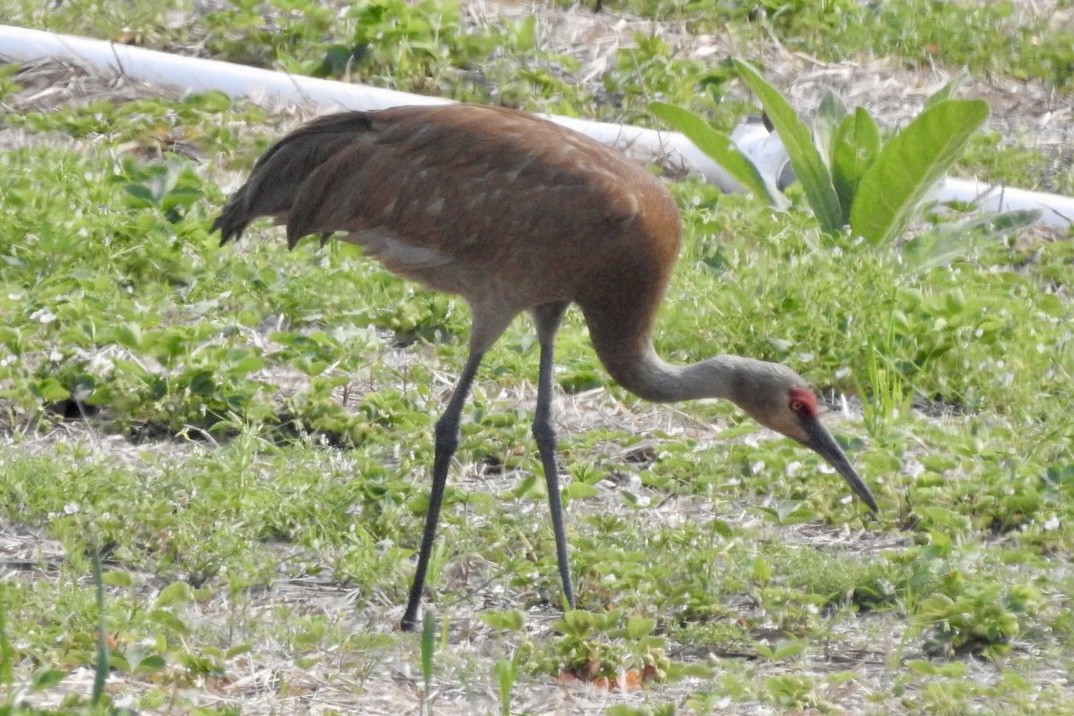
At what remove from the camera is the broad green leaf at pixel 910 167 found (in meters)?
6.43

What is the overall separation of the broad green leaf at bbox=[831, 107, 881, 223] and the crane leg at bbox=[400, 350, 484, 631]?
243 cm

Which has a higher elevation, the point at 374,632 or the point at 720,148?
the point at 720,148

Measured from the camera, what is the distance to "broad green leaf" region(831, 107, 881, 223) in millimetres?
6930

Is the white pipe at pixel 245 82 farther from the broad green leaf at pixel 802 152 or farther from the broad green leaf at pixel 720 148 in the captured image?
the broad green leaf at pixel 802 152

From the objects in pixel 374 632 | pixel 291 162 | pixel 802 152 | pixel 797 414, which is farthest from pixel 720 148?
pixel 374 632

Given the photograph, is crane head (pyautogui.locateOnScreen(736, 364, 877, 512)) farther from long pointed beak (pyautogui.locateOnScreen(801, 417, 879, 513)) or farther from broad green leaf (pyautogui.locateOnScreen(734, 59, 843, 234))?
broad green leaf (pyautogui.locateOnScreen(734, 59, 843, 234))

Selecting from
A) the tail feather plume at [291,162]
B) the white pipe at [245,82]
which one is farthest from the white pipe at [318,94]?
the tail feather plume at [291,162]

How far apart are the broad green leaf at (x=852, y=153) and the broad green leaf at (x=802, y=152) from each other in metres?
0.04

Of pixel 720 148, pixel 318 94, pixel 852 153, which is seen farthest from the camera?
pixel 318 94

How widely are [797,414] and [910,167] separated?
1.83 metres

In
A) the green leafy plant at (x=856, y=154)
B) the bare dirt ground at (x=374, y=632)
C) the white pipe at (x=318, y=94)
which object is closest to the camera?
the bare dirt ground at (x=374, y=632)

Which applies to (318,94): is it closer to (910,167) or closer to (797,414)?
(910,167)

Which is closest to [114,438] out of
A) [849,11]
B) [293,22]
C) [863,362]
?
[863,362]

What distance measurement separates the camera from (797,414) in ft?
16.9
